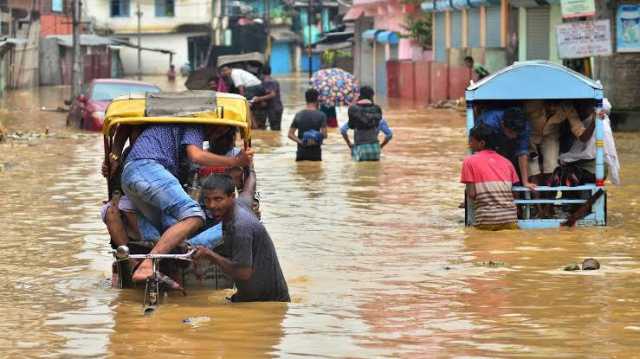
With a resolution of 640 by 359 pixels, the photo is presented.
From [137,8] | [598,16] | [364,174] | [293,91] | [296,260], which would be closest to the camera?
[296,260]

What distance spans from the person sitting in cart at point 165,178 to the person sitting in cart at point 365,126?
10.8 m

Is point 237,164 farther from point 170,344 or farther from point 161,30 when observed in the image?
point 161,30

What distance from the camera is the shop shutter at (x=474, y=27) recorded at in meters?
44.6

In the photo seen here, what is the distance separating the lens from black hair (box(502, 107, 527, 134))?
46.9 feet

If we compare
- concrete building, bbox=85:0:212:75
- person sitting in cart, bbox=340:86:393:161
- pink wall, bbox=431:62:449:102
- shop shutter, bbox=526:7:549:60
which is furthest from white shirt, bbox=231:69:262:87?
concrete building, bbox=85:0:212:75

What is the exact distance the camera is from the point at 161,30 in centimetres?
8700

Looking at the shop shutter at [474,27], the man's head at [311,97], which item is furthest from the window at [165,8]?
the man's head at [311,97]

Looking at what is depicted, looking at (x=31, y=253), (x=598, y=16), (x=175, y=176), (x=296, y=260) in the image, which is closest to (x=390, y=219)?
(x=296, y=260)

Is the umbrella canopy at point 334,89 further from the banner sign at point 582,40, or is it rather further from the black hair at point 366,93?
the banner sign at point 582,40

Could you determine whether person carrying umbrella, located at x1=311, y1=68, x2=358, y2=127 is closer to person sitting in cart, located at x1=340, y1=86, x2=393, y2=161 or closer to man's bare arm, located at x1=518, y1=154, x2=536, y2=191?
person sitting in cart, located at x1=340, y1=86, x2=393, y2=161

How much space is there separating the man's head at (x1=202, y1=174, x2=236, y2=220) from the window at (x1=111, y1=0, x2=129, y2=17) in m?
78.2

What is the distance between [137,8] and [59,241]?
72.4 meters

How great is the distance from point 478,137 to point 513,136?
477 millimetres

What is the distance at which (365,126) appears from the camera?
21.7 m
